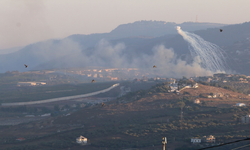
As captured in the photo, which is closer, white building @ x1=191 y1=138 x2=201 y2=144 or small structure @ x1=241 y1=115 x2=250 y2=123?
white building @ x1=191 y1=138 x2=201 y2=144

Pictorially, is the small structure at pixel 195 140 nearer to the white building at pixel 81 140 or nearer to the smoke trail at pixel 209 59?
the white building at pixel 81 140

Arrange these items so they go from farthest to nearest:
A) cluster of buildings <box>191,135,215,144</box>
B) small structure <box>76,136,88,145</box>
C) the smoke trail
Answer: the smoke trail → small structure <box>76,136,88,145</box> → cluster of buildings <box>191,135,215,144</box>

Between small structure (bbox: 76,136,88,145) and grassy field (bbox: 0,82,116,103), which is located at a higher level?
grassy field (bbox: 0,82,116,103)

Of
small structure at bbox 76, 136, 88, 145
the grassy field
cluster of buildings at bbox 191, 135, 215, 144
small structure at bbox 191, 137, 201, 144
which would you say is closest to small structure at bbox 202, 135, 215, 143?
cluster of buildings at bbox 191, 135, 215, 144

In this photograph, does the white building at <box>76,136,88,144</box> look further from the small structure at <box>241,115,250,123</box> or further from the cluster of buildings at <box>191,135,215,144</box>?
the small structure at <box>241,115,250,123</box>

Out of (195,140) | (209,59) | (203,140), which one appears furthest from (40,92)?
(203,140)

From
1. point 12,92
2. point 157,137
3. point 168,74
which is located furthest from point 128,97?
point 168,74

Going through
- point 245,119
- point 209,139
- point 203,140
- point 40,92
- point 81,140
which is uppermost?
point 245,119

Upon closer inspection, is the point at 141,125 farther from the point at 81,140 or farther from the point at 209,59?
the point at 209,59
